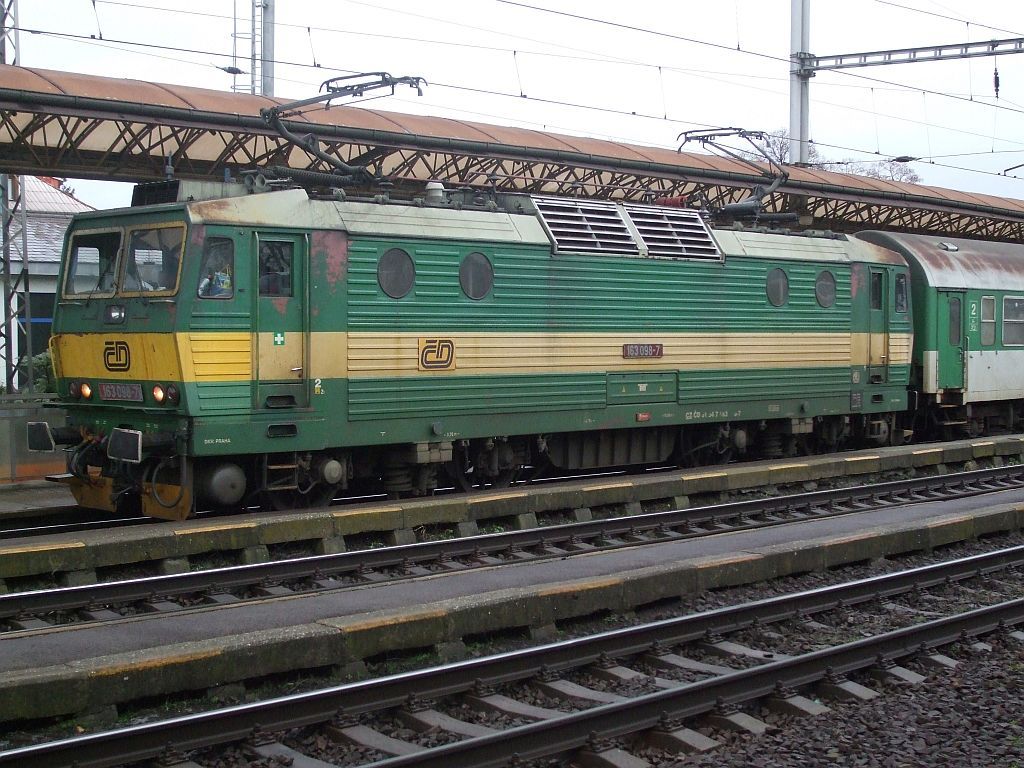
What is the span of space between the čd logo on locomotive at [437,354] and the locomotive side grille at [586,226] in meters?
2.17

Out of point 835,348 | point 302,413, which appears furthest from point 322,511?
point 835,348

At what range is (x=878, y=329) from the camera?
19688mm

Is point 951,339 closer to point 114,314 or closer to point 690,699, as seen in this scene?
point 114,314

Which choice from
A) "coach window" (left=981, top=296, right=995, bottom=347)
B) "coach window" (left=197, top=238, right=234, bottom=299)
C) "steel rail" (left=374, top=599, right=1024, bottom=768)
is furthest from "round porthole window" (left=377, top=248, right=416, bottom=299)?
"coach window" (left=981, top=296, right=995, bottom=347)

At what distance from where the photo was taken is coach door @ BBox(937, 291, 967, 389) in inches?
850

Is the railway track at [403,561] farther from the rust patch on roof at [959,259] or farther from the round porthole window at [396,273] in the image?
the rust patch on roof at [959,259]

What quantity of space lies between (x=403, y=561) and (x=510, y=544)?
1.39m

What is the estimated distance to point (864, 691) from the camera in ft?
25.7

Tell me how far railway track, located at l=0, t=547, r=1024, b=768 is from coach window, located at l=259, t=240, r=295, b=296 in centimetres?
614

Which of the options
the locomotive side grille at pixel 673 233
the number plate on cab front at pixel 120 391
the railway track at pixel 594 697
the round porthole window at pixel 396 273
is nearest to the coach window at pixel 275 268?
the round porthole window at pixel 396 273

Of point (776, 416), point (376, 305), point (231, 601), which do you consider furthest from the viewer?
point (776, 416)

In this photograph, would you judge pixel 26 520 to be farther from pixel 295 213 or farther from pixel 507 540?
pixel 507 540

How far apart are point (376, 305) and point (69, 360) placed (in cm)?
359

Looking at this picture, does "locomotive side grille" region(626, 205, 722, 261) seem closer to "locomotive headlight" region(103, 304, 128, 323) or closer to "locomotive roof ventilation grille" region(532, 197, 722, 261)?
"locomotive roof ventilation grille" region(532, 197, 722, 261)
